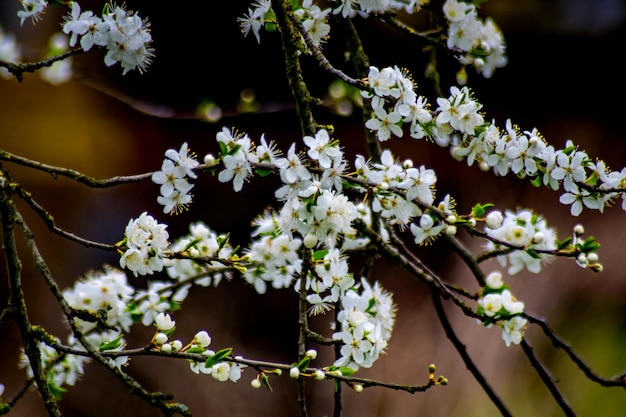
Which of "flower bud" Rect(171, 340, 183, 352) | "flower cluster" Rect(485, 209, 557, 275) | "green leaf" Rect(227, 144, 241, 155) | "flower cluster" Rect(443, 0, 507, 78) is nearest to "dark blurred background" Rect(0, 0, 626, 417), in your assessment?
"flower cluster" Rect(443, 0, 507, 78)

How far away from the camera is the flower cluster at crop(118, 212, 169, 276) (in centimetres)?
96

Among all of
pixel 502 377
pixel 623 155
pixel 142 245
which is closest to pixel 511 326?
pixel 142 245

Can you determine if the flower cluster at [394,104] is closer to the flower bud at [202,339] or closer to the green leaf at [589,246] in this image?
the green leaf at [589,246]

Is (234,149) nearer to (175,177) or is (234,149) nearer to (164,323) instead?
(175,177)

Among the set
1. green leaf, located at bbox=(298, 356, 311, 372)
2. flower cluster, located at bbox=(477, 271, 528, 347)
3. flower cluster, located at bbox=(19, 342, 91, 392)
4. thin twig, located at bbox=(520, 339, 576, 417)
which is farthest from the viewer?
flower cluster, located at bbox=(19, 342, 91, 392)

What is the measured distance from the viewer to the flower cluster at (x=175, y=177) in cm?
94

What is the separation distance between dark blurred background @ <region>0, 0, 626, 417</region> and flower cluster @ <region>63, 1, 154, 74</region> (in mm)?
1601

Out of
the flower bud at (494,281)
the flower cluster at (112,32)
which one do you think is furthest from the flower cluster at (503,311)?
the flower cluster at (112,32)

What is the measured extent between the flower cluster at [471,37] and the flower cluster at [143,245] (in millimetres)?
807

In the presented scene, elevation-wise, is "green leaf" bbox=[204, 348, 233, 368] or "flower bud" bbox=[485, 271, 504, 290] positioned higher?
"flower bud" bbox=[485, 271, 504, 290]

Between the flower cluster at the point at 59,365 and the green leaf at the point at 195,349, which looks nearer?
the green leaf at the point at 195,349

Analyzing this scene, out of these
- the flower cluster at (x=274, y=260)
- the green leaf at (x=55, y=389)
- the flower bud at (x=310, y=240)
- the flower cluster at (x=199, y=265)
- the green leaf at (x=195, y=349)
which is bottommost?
the green leaf at (x=55, y=389)

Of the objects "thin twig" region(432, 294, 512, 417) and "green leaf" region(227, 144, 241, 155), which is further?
"thin twig" region(432, 294, 512, 417)

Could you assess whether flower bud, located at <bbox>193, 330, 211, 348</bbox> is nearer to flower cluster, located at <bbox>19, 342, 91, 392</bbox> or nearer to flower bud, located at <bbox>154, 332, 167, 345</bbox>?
flower bud, located at <bbox>154, 332, 167, 345</bbox>
